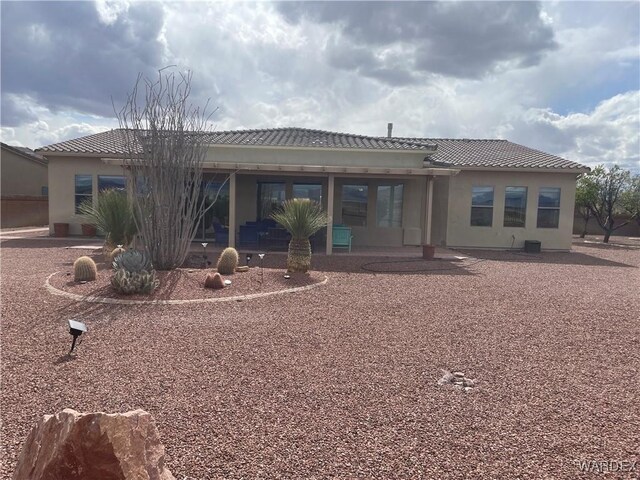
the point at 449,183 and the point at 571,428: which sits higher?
the point at 449,183

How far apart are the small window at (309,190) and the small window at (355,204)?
1.01 m

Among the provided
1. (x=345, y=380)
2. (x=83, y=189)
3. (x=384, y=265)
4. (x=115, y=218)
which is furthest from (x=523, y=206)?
(x=83, y=189)

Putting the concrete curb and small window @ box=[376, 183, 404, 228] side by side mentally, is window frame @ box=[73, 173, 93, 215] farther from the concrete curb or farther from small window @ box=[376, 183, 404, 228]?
small window @ box=[376, 183, 404, 228]

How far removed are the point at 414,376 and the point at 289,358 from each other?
4.50 ft

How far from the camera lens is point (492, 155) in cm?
1925

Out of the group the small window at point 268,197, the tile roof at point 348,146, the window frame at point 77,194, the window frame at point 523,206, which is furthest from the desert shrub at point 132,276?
the window frame at point 523,206

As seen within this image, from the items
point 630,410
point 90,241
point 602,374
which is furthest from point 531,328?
point 90,241

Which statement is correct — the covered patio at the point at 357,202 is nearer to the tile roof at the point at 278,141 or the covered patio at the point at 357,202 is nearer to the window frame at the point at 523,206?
the tile roof at the point at 278,141

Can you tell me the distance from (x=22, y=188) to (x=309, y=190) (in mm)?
23002

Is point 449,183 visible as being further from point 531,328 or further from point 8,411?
point 8,411

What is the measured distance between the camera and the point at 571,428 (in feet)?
11.3

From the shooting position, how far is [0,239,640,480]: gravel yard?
3.03m

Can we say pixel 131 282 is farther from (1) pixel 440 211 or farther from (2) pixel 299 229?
(1) pixel 440 211

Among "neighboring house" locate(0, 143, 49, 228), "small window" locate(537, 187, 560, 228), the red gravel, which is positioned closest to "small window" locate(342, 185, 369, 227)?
"small window" locate(537, 187, 560, 228)
